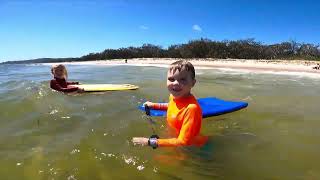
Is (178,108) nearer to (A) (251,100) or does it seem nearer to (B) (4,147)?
(B) (4,147)

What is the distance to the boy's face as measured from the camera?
4.30 meters

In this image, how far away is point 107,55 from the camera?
7850cm

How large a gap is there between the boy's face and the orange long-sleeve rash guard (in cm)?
12

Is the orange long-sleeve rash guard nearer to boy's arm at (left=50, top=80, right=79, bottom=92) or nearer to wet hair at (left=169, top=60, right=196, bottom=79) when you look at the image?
wet hair at (left=169, top=60, right=196, bottom=79)

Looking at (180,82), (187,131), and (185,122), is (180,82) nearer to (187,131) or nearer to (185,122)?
(185,122)

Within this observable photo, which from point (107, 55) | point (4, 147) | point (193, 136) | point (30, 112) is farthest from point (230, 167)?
point (107, 55)

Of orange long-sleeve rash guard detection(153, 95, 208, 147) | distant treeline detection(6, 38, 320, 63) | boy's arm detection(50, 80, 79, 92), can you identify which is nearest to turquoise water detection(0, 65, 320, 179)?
orange long-sleeve rash guard detection(153, 95, 208, 147)

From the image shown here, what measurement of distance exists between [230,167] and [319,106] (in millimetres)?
5415

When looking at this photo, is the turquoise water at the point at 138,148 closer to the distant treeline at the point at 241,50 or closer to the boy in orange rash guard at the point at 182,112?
the boy in orange rash guard at the point at 182,112

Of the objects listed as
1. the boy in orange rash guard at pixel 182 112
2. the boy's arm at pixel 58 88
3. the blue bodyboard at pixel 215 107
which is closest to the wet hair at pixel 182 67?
the boy in orange rash guard at pixel 182 112

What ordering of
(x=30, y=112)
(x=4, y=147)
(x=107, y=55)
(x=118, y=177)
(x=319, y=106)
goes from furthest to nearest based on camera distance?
1. (x=107, y=55)
2. (x=319, y=106)
3. (x=30, y=112)
4. (x=4, y=147)
5. (x=118, y=177)

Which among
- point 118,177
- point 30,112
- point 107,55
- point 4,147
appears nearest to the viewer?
point 118,177

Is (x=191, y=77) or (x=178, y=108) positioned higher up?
(x=191, y=77)

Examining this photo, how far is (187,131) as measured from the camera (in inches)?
164
